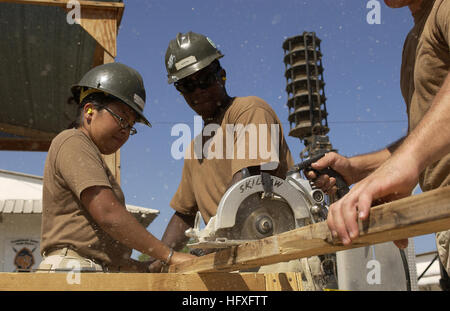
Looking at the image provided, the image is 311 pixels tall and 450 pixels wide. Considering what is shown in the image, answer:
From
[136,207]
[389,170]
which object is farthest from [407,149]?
[136,207]

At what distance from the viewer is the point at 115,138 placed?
262 centimetres

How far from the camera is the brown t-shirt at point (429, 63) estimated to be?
5.17 feet

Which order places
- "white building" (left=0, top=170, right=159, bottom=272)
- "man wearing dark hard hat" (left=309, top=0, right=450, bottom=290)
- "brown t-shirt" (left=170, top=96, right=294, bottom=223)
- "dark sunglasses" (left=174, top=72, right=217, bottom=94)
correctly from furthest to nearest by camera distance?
"white building" (left=0, top=170, right=159, bottom=272) → "dark sunglasses" (left=174, top=72, right=217, bottom=94) → "brown t-shirt" (left=170, top=96, right=294, bottom=223) → "man wearing dark hard hat" (left=309, top=0, right=450, bottom=290)

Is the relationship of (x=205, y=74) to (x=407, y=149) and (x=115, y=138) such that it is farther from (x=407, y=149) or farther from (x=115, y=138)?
(x=407, y=149)

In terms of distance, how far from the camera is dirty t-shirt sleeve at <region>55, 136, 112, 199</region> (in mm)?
2191

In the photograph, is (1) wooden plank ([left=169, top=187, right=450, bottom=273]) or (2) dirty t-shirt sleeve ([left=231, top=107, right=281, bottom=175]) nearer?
(1) wooden plank ([left=169, top=187, right=450, bottom=273])

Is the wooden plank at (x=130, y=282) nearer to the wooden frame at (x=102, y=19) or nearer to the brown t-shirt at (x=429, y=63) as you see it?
the brown t-shirt at (x=429, y=63)

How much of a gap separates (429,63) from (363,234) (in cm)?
82

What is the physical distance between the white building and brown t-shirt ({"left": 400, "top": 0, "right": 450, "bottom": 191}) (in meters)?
6.63

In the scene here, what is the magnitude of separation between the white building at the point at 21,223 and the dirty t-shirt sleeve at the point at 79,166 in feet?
18.7

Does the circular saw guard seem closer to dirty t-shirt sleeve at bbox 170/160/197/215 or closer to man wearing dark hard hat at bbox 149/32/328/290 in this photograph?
man wearing dark hard hat at bbox 149/32/328/290

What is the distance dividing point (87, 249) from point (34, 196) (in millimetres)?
6906

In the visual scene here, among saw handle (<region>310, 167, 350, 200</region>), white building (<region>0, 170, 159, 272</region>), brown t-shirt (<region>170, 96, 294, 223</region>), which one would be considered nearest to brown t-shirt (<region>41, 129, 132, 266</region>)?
brown t-shirt (<region>170, 96, 294, 223</region>)

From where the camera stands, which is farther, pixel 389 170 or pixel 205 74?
pixel 205 74
